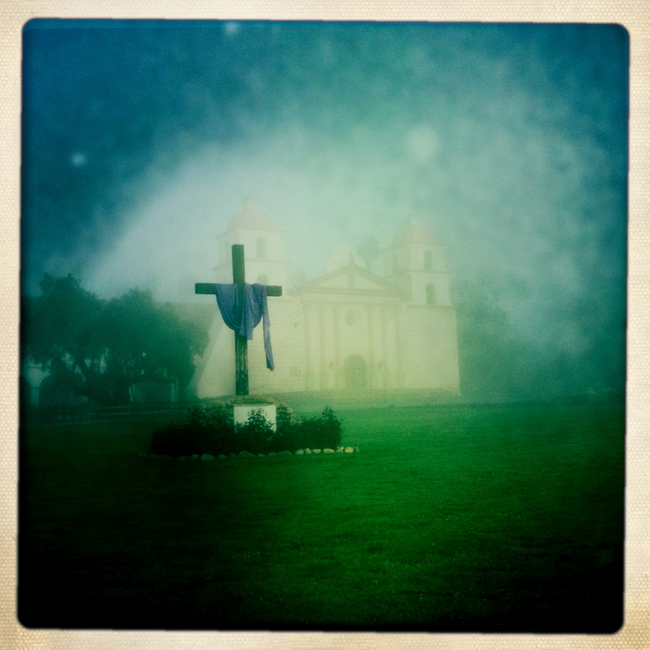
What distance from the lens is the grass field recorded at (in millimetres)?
2059

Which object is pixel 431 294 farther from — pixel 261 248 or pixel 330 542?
pixel 330 542

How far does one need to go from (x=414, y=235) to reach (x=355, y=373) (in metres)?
1.15

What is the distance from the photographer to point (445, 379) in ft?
14.4

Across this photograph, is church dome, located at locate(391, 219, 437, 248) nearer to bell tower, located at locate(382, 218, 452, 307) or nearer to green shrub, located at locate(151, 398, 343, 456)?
bell tower, located at locate(382, 218, 452, 307)

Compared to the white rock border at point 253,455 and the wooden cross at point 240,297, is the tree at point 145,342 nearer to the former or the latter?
the wooden cross at point 240,297

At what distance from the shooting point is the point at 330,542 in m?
2.40

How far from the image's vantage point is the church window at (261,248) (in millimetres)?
3803

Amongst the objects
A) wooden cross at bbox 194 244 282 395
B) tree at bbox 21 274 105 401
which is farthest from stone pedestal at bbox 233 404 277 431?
tree at bbox 21 274 105 401

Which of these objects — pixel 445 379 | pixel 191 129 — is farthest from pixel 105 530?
pixel 445 379

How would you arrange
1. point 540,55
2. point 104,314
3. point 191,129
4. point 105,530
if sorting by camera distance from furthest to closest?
point 104,314, point 191,129, point 540,55, point 105,530

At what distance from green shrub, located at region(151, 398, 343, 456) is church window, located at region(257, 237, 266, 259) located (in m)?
1.05

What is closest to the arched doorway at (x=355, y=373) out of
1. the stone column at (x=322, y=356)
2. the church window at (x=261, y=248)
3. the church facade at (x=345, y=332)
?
the church facade at (x=345, y=332)

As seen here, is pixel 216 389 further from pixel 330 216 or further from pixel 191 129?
pixel 191 129

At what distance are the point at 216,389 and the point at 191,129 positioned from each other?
1874 mm
